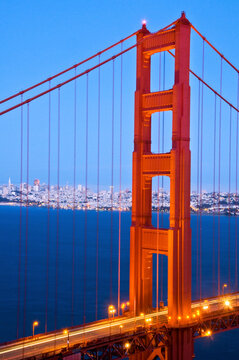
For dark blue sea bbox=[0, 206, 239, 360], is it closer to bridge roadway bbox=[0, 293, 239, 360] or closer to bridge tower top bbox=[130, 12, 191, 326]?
bridge tower top bbox=[130, 12, 191, 326]

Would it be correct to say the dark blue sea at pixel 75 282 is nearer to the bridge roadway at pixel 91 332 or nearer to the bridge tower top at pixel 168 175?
the bridge tower top at pixel 168 175

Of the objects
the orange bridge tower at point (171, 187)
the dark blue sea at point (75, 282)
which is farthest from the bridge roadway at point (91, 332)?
the dark blue sea at point (75, 282)

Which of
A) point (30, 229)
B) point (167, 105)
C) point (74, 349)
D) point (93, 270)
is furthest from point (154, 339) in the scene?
point (30, 229)

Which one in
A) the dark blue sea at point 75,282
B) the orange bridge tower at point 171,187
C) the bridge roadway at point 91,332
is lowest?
the dark blue sea at point 75,282

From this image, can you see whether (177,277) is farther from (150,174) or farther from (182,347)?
(150,174)

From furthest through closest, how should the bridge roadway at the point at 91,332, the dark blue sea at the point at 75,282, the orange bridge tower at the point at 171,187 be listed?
1. the dark blue sea at the point at 75,282
2. the orange bridge tower at the point at 171,187
3. the bridge roadway at the point at 91,332
